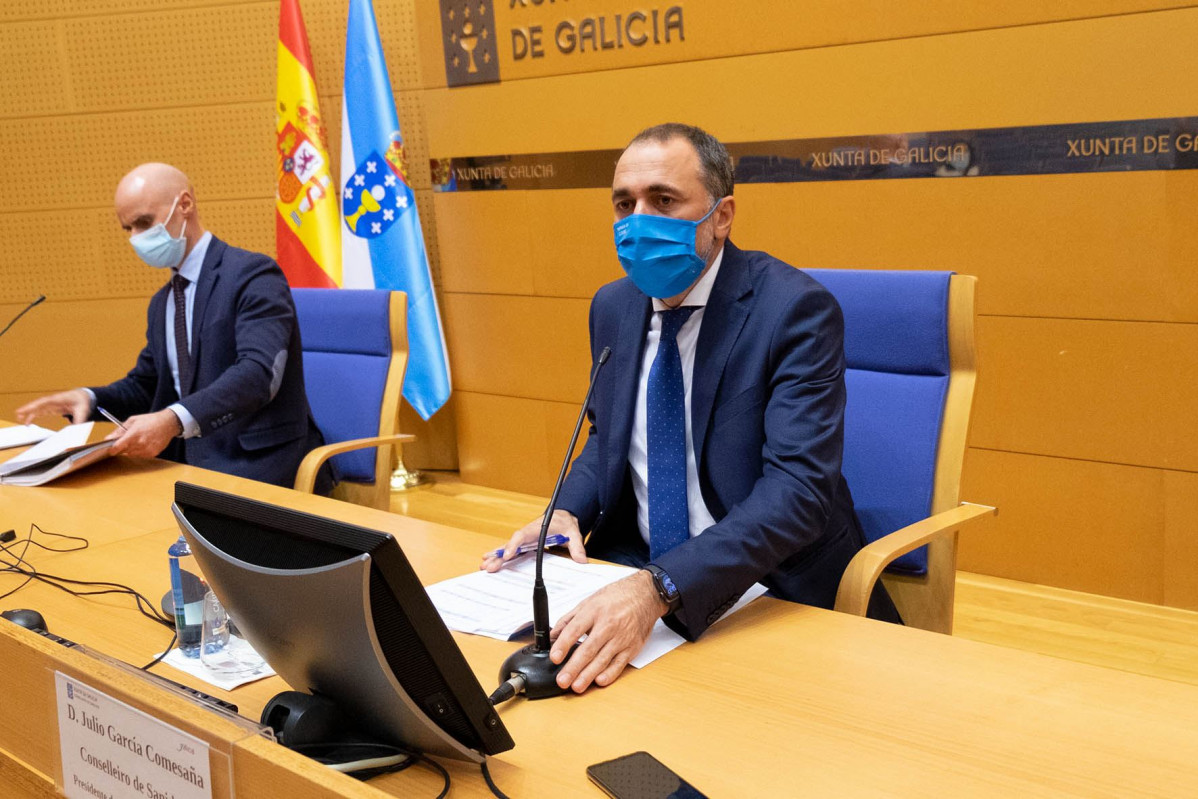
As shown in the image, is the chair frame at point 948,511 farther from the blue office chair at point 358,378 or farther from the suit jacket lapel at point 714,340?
the blue office chair at point 358,378

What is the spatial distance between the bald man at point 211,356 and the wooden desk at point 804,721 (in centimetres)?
117

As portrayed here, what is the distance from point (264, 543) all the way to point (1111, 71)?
2732mm

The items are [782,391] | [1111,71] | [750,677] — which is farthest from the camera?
[1111,71]

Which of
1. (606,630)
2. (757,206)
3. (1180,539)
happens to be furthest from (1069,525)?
(606,630)

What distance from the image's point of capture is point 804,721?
1207 millimetres

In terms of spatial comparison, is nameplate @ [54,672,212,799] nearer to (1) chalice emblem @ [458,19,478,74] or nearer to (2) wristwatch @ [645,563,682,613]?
(2) wristwatch @ [645,563,682,613]

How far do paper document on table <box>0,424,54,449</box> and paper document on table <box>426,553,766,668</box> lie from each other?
1.58 meters

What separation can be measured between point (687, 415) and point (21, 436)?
5.99 feet

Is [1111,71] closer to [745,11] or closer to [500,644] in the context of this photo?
[745,11]

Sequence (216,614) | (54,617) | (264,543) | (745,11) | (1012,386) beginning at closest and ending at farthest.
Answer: (264,543)
(216,614)
(54,617)
(1012,386)
(745,11)

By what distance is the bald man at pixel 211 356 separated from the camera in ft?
8.78

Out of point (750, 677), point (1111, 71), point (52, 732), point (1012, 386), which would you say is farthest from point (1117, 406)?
point (52, 732)

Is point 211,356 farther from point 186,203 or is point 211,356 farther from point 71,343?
point 71,343

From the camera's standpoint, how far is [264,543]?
1.10m
